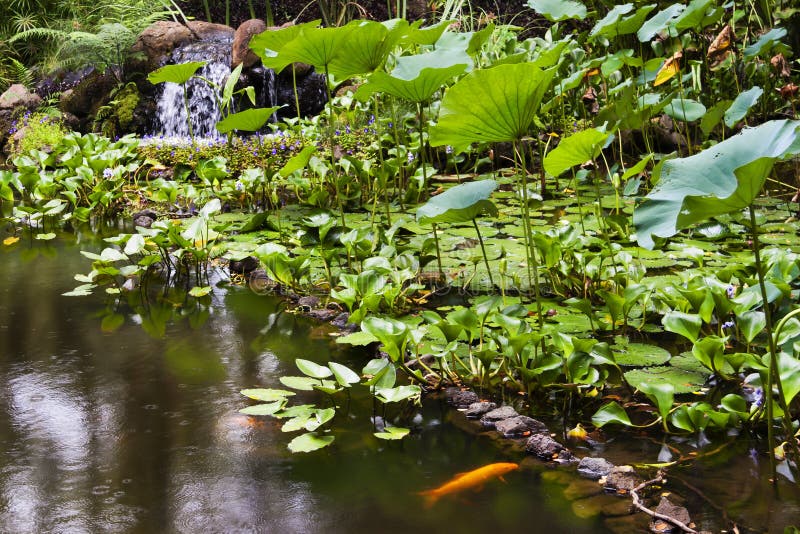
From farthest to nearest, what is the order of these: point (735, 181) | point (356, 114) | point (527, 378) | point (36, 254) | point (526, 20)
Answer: point (526, 20) → point (356, 114) → point (36, 254) → point (527, 378) → point (735, 181)

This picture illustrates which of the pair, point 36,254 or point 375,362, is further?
point 36,254

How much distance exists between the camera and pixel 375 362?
2330 millimetres

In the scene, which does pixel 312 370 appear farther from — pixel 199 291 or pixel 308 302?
pixel 199 291

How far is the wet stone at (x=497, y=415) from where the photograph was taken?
86.5 inches

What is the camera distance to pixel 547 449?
6.56 feet

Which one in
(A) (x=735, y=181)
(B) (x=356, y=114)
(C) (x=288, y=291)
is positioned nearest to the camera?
(A) (x=735, y=181)

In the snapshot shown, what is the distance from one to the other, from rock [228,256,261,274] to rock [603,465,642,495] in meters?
2.50

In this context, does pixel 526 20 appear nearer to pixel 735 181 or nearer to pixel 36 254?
pixel 36 254

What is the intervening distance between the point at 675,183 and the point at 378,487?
1047 millimetres

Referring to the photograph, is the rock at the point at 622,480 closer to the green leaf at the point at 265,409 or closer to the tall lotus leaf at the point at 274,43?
the green leaf at the point at 265,409

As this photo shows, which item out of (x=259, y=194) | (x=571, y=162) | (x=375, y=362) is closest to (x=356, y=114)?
(x=259, y=194)

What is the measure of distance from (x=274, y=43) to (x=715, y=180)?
2.69m

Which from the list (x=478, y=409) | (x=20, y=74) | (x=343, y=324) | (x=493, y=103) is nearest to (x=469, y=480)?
(x=478, y=409)

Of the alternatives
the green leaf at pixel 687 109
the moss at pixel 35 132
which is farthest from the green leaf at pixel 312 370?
the moss at pixel 35 132
